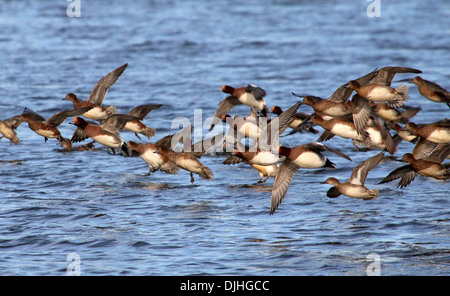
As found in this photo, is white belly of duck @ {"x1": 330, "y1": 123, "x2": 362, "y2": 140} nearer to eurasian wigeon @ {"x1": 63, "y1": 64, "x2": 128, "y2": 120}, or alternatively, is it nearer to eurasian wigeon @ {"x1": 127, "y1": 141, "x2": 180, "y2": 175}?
eurasian wigeon @ {"x1": 127, "y1": 141, "x2": 180, "y2": 175}

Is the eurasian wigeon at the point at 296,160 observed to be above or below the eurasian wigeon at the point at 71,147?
above

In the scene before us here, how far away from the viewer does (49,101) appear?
1812 cm

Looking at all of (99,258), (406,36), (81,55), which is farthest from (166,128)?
(406,36)

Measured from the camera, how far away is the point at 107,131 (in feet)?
39.4

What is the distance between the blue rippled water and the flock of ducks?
1.26ft

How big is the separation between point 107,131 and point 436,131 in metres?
5.19

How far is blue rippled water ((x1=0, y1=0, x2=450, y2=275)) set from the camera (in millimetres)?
8406

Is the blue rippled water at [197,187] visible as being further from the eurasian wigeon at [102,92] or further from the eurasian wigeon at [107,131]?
the eurasian wigeon at [102,92]

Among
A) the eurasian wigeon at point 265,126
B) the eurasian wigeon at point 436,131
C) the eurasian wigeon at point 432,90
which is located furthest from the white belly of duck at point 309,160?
the eurasian wigeon at point 432,90

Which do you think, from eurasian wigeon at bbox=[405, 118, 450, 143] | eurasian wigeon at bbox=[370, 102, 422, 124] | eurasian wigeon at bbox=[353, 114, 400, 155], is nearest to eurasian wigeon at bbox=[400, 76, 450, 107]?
A: eurasian wigeon at bbox=[405, 118, 450, 143]

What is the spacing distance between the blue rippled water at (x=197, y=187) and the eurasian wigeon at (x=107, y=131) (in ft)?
1.82

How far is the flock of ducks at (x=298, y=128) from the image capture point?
10.1 m

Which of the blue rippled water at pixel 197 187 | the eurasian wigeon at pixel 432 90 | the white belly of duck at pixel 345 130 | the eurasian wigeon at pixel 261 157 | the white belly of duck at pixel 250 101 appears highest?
the eurasian wigeon at pixel 432 90
